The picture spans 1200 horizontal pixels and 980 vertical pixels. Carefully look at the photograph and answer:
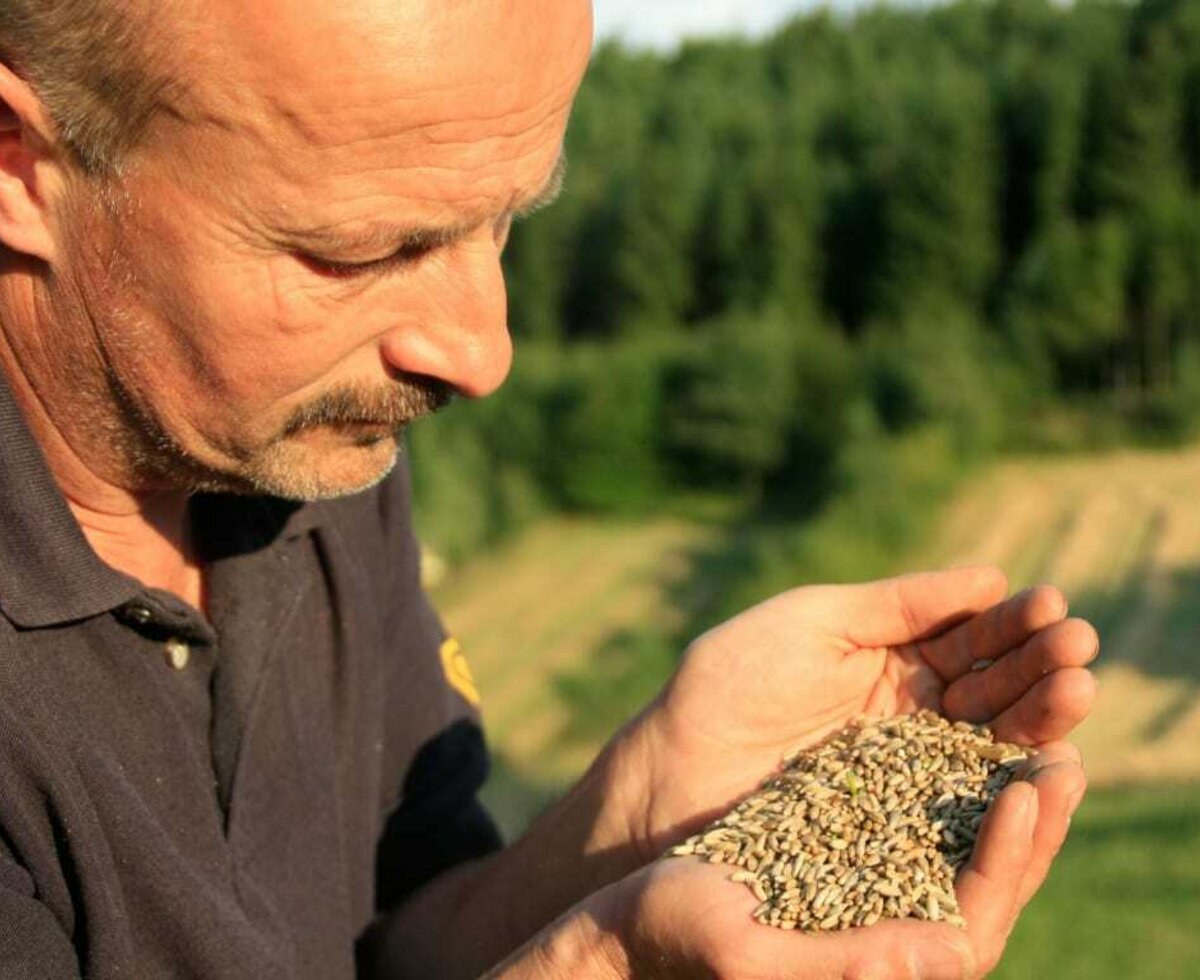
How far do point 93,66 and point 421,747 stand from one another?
1.65 meters

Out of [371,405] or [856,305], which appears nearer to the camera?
[371,405]

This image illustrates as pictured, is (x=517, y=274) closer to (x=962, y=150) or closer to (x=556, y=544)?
(x=556, y=544)

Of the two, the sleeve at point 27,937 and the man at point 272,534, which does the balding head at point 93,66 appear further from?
the sleeve at point 27,937

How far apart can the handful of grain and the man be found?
0.08m

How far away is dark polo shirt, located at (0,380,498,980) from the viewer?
254 cm

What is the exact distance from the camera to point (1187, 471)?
32.2 meters

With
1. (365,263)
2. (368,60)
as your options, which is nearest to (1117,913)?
(365,263)

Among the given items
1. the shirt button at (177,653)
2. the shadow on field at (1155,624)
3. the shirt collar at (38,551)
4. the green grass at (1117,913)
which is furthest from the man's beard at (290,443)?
the shadow on field at (1155,624)

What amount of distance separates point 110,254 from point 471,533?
116 ft

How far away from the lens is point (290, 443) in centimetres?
276

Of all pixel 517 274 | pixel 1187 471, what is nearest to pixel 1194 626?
pixel 1187 471

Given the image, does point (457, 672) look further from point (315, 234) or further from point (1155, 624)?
point (1155, 624)

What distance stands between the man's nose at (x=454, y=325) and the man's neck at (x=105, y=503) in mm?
540

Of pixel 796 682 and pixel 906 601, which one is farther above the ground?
pixel 906 601
